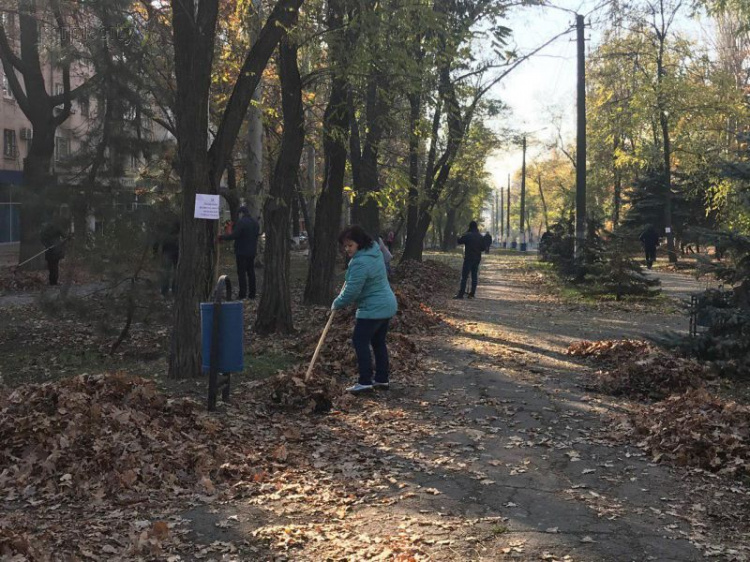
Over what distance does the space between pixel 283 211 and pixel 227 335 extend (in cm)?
447

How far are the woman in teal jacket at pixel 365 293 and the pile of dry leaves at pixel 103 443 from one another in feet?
6.33

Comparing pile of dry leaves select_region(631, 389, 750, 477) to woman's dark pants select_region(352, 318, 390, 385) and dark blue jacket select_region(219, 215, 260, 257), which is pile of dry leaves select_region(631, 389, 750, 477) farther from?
dark blue jacket select_region(219, 215, 260, 257)

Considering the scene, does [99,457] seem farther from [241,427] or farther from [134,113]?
[134,113]

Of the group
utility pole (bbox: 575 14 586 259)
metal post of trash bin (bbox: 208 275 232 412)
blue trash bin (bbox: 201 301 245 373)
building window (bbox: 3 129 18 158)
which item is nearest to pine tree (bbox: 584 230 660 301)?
utility pole (bbox: 575 14 586 259)

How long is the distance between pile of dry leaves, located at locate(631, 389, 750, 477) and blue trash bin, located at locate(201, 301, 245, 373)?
3.71 metres

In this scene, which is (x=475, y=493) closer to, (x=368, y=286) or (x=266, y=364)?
(x=368, y=286)

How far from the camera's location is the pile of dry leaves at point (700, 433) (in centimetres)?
577

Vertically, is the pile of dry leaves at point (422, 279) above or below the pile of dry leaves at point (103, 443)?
above

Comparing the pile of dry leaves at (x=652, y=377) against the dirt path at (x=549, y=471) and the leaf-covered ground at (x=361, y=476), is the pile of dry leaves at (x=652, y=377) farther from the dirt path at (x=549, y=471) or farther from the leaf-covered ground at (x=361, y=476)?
the dirt path at (x=549, y=471)

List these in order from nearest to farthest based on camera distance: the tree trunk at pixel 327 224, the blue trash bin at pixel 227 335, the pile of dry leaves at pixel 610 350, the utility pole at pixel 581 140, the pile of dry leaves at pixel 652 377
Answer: the blue trash bin at pixel 227 335 < the pile of dry leaves at pixel 652 377 < the pile of dry leaves at pixel 610 350 < the tree trunk at pixel 327 224 < the utility pole at pixel 581 140

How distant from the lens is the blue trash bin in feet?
24.0

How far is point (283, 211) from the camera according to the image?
1155cm

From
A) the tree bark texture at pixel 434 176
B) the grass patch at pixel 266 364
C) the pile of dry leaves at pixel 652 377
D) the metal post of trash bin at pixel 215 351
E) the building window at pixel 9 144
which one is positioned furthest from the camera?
the building window at pixel 9 144

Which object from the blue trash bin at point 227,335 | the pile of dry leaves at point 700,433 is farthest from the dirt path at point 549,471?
the blue trash bin at point 227,335
